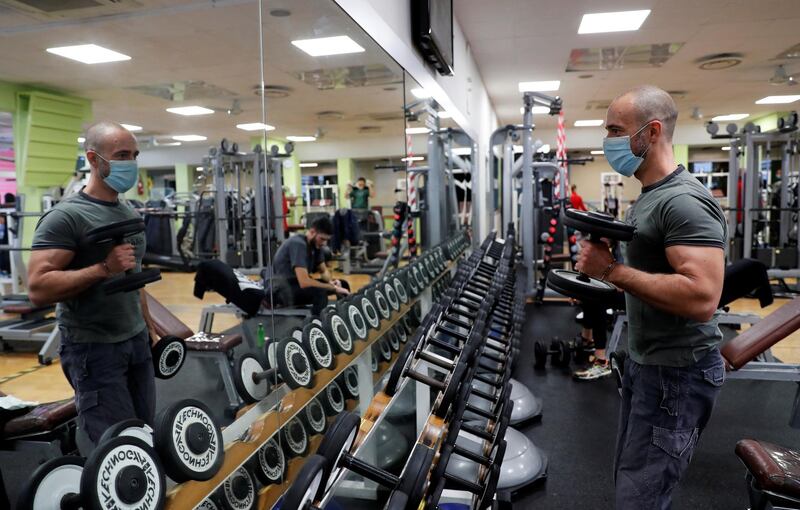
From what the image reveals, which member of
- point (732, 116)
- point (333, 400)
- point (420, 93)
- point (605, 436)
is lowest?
point (605, 436)

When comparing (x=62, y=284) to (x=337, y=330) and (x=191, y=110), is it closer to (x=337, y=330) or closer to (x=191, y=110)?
(x=191, y=110)

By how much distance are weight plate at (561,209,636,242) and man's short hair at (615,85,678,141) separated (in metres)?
0.26

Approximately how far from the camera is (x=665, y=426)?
1.24 meters

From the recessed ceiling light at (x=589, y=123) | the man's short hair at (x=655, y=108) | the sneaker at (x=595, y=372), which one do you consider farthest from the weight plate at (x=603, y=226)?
the recessed ceiling light at (x=589, y=123)

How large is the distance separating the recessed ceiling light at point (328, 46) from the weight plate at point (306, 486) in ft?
3.80

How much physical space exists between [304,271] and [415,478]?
1107 millimetres

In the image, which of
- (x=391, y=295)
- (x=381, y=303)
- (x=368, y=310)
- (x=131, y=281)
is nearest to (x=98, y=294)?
(x=131, y=281)

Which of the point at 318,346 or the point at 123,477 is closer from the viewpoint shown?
the point at 123,477

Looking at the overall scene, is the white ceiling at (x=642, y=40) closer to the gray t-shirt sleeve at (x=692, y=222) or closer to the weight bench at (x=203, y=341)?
the gray t-shirt sleeve at (x=692, y=222)

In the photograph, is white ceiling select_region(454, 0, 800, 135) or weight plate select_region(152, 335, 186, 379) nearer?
weight plate select_region(152, 335, 186, 379)

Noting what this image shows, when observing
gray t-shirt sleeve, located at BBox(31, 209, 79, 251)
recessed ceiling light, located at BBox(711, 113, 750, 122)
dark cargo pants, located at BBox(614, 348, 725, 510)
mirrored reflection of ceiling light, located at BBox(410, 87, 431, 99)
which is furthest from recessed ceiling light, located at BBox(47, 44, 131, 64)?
recessed ceiling light, located at BBox(711, 113, 750, 122)

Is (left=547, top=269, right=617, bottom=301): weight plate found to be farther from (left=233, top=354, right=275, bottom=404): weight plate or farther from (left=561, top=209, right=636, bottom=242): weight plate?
(left=233, top=354, right=275, bottom=404): weight plate

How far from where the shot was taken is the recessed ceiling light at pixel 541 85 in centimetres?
742

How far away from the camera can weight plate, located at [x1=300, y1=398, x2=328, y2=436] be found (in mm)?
1730
